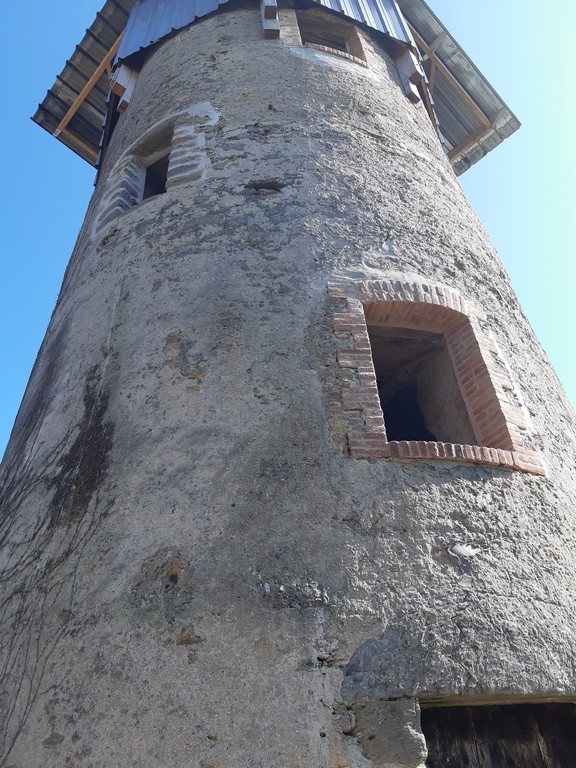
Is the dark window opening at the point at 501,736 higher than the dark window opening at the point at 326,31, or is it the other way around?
the dark window opening at the point at 326,31

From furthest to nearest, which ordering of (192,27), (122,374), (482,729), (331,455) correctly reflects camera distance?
(192,27) < (122,374) < (331,455) < (482,729)

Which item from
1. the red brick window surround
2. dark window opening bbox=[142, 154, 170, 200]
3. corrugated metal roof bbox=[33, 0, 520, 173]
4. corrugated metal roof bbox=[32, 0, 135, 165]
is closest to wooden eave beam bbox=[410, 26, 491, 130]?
corrugated metal roof bbox=[33, 0, 520, 173]

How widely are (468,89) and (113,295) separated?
23.0 feet

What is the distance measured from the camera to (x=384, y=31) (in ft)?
23.9

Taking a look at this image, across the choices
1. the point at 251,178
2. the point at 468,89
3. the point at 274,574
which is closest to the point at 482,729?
the point at 274,574

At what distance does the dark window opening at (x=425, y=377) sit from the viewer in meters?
4.15

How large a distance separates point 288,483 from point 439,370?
1882 mm

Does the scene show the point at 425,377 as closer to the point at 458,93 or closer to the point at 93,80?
the point at 458,93

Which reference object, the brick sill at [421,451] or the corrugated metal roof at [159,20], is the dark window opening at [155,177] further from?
the brick sill at [421,451]

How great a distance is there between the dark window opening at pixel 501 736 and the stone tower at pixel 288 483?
0.01 meters

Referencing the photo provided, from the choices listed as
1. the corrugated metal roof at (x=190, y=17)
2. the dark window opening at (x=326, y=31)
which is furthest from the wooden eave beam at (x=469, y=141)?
the dark window opening at (x=326, y=31)

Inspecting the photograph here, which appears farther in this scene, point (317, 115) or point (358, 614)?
point (317, 115)

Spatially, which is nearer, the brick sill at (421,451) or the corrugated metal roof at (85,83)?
the brick sill at (421,451)

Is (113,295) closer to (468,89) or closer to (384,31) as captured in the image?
(384,31)
